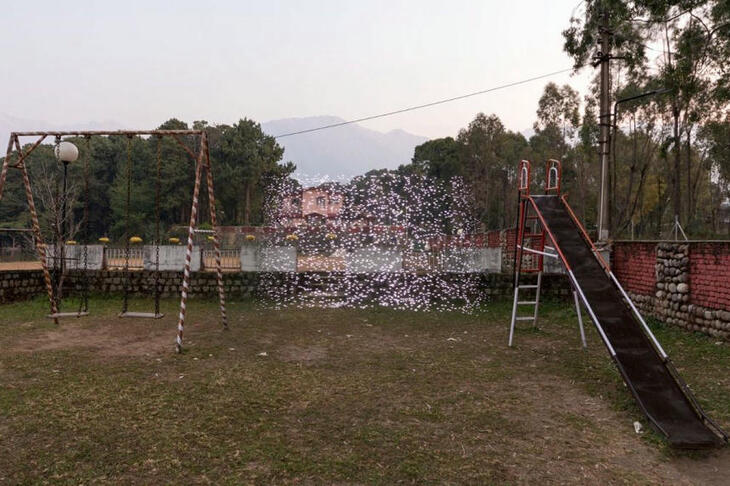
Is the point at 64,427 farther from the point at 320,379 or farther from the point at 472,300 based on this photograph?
the point at 472,300

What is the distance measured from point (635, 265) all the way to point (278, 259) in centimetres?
857

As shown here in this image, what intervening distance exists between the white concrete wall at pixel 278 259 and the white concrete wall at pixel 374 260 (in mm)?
1518

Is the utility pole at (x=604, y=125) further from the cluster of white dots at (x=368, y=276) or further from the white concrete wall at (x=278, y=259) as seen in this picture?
the white concrete wall at (x=278, y=259)

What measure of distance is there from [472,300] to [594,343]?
4.07 metres

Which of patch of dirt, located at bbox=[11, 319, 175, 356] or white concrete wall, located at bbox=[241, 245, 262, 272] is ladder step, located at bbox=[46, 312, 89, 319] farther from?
white concrete wall, located at bbox=[241, 245, 262, 272]

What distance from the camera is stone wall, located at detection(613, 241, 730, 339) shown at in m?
6.94

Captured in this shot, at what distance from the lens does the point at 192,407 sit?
435 cm

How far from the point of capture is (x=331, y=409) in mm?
4379

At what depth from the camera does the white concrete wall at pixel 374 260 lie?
11.8 metres

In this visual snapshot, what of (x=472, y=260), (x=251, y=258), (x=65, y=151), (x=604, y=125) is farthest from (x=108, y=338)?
(x=604, y=125)

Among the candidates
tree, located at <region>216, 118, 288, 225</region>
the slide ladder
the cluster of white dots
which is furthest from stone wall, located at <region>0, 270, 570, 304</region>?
tree, located at <region>216, 118, 288, 225</region>

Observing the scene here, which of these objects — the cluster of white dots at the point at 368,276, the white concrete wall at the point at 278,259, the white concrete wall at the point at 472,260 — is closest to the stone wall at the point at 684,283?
the white concrete wall at the point at 472,260

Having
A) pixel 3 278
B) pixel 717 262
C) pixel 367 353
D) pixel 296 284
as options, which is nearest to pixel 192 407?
pixel 367 353

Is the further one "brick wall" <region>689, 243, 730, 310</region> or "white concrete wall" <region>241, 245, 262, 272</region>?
"white concrete wall" <region>241, 245, 262, 272</region>
